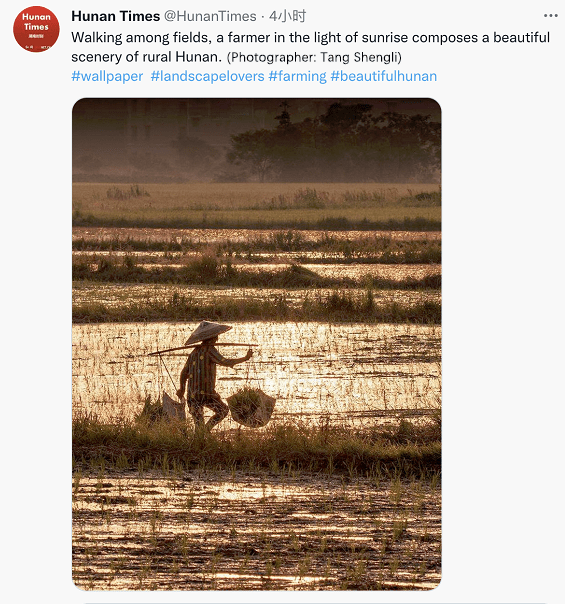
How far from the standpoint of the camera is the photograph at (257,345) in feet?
20.0

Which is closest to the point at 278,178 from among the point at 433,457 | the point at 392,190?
the point at 392,190

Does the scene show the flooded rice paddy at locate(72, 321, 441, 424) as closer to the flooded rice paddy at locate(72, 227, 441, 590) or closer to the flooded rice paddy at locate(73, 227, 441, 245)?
the flooded rice paddy at locate(72, 227, 441, 590)

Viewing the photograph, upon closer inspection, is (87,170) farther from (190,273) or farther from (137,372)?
(190,273)

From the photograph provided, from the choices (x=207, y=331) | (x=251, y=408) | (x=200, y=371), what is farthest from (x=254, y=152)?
(x=251, y=408)

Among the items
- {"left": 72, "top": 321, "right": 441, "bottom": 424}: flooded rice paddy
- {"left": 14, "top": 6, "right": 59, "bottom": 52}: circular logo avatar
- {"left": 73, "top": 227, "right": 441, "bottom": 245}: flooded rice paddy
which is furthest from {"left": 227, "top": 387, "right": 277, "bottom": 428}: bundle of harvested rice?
{"left": 14, "top": 6, "right": 59, "bottom": 52}: circular logo avatar

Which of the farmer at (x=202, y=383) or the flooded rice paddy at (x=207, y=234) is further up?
the flooded rice paddy at (x=207, y=234)

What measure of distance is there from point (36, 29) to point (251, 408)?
316 cm

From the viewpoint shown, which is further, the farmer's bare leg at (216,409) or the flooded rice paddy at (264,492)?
the farmer's bare leg at (216,409)

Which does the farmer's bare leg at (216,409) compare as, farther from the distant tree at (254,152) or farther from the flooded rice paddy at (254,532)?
the distant tree at (254,152)

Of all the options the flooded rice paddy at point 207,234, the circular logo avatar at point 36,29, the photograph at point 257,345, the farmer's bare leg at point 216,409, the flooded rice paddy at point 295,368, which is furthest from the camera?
the flooded rice paddy at point 207,234

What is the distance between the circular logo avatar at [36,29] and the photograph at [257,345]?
409 millimetres

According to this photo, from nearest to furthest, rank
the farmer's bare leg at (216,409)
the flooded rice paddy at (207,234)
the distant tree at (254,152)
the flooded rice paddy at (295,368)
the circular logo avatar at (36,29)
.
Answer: the circular logo avatar at (36,29), the distant tree at (254,152), the farmer's bare leg at (216,409), the flooded rice paddy at (295,368), the flooded rice paddy at (207,234)

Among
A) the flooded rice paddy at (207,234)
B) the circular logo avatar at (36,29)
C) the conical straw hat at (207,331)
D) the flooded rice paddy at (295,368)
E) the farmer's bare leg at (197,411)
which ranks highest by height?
the circular logo avatar at (36,29)

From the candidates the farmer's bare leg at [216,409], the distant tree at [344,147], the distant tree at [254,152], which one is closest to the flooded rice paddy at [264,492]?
the farmer's bare leg at [216,409]
